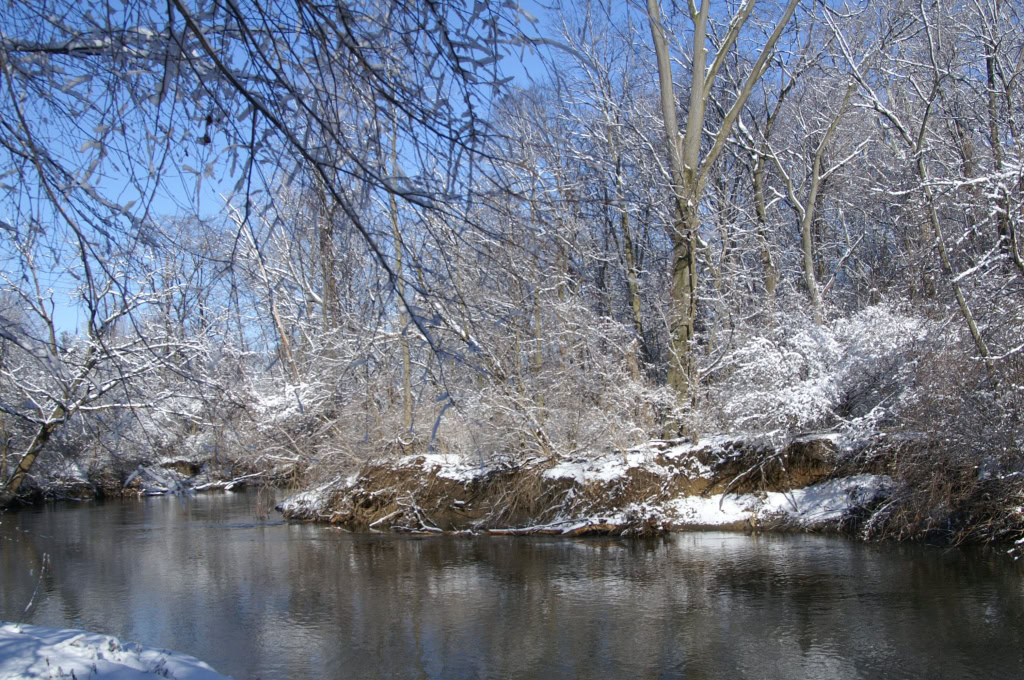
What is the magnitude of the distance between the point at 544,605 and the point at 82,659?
5503 millimetres

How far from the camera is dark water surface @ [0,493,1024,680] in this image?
305 inches

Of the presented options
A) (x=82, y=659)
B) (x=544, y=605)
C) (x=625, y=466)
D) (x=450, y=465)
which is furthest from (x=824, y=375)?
(x=82, y=659)

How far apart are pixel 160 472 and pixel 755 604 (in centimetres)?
694

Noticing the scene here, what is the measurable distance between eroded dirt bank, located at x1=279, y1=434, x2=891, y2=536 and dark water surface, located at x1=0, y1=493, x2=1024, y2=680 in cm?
78

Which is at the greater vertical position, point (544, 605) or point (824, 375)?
point (824, 375)

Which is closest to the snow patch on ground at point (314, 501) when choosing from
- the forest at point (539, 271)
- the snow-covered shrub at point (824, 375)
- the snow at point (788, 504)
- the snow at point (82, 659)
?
the forest at point (539, 271)

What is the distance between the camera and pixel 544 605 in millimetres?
10078

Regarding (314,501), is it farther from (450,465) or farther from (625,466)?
(625,466)

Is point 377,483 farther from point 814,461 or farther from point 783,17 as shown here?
point 783,17

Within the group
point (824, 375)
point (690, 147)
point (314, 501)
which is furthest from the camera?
point (314, 501)

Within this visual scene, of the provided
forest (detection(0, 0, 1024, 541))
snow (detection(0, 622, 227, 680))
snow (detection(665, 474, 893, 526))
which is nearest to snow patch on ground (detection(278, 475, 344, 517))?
forest (detection(0, 0, 1024, 541))

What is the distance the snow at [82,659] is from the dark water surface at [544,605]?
5.22 ft

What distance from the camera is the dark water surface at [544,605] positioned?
7754 millimetres

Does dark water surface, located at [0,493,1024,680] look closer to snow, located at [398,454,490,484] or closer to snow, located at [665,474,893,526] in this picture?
snow, located at [665,474,893,526]
